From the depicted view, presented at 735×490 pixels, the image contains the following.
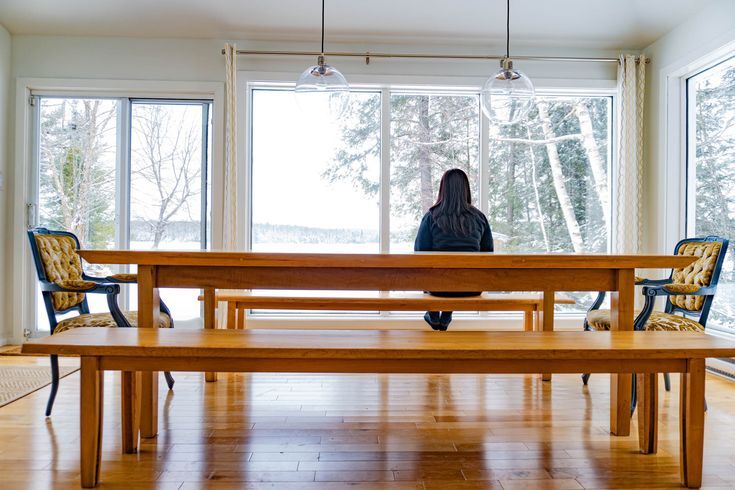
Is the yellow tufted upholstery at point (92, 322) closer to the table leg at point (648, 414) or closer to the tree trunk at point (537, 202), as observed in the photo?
the table leg at point (648, 414)

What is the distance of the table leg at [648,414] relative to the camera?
1918 millimetres

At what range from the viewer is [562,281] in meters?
2.01

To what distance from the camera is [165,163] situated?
4.25 m

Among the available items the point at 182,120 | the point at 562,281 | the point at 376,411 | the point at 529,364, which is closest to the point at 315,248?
the point at 182,120

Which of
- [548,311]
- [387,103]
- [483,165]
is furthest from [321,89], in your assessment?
[483,165]

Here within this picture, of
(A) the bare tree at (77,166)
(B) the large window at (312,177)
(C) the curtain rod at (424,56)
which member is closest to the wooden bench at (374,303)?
(B) the large window at (312,177)

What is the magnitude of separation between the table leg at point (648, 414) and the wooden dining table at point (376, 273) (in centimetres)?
11

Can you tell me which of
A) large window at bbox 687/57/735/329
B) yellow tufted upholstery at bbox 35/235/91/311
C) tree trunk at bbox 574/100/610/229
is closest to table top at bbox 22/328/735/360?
yellow tufted upholstery at bbox 35/235/91/311

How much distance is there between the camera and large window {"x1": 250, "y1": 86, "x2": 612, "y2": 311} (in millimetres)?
4332

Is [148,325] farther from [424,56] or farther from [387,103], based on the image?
[424,56]

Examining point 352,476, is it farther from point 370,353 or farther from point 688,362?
point 688,362

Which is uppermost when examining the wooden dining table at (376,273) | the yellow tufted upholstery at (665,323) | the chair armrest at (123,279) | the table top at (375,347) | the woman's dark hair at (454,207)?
the woman's dark hair at (454,207)

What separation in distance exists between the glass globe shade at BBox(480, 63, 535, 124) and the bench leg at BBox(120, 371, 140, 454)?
73.3 inches

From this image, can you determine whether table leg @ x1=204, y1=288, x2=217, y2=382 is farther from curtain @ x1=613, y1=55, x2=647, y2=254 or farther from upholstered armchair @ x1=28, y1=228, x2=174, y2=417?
curtain @ x1=613, y1=55, x2=647, y2=254
